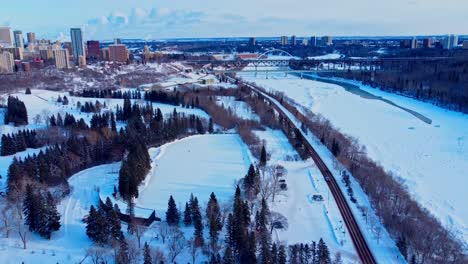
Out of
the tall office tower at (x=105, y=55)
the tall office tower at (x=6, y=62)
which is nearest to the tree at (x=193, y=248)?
the tall office tower at (x=6, y=62)

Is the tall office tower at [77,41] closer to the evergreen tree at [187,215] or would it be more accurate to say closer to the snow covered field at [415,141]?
the snow covered field at [415,141]

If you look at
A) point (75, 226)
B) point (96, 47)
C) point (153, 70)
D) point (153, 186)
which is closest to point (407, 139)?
point (153, 186)

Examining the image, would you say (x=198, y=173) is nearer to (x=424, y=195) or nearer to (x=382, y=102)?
(x=424, y=195)

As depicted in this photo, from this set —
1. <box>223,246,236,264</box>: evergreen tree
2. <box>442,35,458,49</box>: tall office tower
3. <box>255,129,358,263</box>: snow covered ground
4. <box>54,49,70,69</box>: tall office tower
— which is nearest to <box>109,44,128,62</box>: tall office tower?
<box>54,49,70,69</box>: tall office tower

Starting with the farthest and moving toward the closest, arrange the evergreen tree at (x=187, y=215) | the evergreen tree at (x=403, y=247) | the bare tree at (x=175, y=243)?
1. the evergreen tree at (x=187, y=215)
2. the evergreen tree at (x=403, y=247)
3. the bare tree at (x=175, y=243)

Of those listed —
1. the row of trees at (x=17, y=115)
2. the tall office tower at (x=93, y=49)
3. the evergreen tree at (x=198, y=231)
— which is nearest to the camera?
the evergreen tree at (x=198, y=231)
